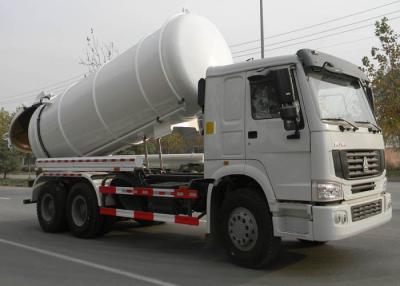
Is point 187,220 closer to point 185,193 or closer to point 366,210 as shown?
point 185,193

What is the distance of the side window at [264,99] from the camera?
21.0 ft

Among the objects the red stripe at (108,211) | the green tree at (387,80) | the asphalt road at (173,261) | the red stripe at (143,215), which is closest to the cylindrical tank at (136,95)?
the red stripe at (108,211)

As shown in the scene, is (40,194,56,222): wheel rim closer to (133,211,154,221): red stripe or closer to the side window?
(133,211,154,221): red stripe

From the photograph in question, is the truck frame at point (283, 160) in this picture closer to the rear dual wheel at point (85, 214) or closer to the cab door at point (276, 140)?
the cab door at point (276, 140)

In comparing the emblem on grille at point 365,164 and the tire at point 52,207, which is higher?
Answer: the emblem on grille at point 365,164

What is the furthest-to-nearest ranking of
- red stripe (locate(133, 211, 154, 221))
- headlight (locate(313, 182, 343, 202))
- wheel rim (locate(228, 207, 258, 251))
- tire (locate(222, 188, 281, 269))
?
red stripe (locate(133, 211, 154, 221))
wheel rim (locate(228, 207, 258, 251))
tire (locate(222, 188, 281, 269))
headlight (locate(313, 182, 343, 202))

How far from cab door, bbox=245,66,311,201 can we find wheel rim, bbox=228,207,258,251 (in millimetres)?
531

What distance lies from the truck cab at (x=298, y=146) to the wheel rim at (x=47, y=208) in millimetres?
4376

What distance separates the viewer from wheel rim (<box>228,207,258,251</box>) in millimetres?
6512

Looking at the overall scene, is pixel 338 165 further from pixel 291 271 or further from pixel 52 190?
pixel 52 190

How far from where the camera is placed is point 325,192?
5.90 metres

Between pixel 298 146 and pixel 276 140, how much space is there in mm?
336

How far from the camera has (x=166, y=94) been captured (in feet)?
27.2

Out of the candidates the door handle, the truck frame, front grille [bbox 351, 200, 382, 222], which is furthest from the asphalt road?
the door handle
